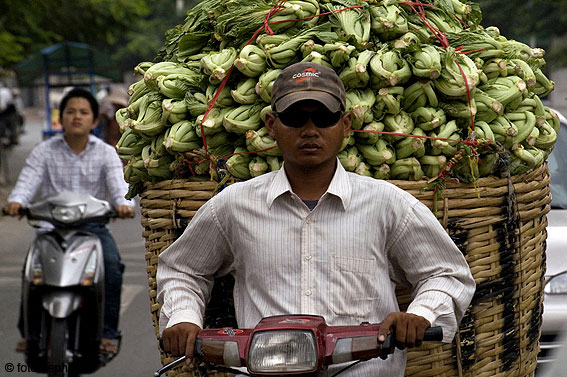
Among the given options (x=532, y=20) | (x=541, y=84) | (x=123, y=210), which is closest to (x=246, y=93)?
(x=541, y=84)

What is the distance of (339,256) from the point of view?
8.87 feet

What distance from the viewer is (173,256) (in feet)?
9.57

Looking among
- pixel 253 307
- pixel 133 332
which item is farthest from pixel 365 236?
pixel 133 332

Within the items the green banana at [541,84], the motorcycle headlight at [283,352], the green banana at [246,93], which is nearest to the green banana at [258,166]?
the green banana at [246,93]

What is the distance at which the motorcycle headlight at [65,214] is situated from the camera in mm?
5629

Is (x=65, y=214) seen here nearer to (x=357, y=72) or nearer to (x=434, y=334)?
(x=357, y=72)

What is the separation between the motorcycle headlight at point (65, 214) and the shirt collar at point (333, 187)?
3085 millimetres

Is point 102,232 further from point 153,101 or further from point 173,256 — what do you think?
point 173,256

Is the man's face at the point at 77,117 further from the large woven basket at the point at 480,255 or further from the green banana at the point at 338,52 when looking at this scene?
the green banana at the point at 338,52

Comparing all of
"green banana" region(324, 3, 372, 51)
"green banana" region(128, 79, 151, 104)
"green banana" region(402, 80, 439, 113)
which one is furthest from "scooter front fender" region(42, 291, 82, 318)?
"green banana" region(402, 80, 439, 113)

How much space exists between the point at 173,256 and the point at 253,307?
0.31m

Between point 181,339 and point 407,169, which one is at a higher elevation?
point 407,169

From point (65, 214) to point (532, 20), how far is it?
98.7ft

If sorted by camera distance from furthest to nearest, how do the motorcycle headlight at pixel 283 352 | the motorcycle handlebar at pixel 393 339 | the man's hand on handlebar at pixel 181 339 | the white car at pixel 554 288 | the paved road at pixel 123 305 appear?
the paved road at pixel 123 305, the white car at pixel 554 288, the man's hand on handlebar at pixel 181 339, the motorcycle handlebar at pixel 393 339, the motorcycle headlight at pixel 283 352
